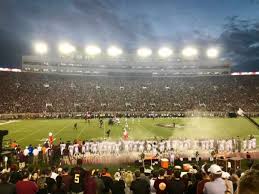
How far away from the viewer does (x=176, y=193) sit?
28.0ft

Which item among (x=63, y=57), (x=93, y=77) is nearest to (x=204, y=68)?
(x=93, y=77)

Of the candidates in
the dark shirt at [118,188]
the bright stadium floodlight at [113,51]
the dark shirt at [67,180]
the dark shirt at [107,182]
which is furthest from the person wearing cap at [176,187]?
the bright stadium floodlight at [113,51]

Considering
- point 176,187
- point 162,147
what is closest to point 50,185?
point 176,187

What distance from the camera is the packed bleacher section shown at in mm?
65750

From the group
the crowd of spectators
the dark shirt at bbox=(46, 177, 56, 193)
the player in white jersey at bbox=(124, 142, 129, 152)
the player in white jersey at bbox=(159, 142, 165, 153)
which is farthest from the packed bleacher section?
the crowd of spectators

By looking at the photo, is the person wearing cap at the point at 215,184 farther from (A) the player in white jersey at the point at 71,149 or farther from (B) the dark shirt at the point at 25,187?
(A) the player in white jersey at the point at 71,149

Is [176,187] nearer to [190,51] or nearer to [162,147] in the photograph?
[162,147]

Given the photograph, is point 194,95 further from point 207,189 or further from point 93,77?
point 207,189

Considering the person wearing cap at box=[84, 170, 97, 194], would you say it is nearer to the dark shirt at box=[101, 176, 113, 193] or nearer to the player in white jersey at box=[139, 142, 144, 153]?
the dark shirt at box=[101, 176, 113, 193]

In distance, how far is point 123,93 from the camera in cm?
7488

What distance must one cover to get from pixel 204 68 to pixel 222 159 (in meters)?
74.5

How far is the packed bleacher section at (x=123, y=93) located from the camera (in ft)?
216

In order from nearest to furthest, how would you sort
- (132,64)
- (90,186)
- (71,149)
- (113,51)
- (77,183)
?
(90,186), (77,183), (71,149), (113,51), (132,64)

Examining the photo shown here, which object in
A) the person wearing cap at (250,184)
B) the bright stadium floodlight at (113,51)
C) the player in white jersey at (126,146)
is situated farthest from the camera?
the bright stadium floodlight at (113,51)
